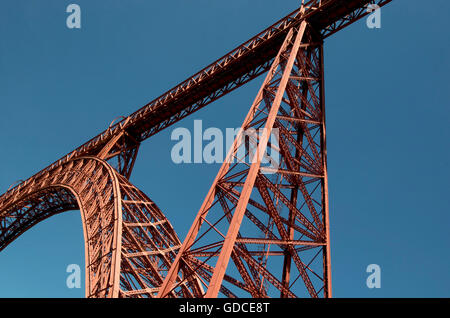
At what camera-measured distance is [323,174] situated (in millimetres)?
14570

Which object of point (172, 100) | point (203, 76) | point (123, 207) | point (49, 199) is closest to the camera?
point (123, 207)

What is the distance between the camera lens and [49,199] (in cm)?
3288

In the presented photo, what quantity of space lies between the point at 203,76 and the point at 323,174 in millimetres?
12715

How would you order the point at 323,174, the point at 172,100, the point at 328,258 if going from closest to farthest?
the point at 328,258 < the point at 323,174 < the point at 172,100

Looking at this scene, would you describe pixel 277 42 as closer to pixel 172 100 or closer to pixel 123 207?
pixel 172 100
